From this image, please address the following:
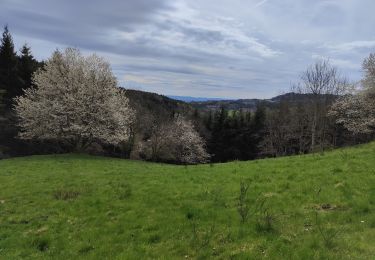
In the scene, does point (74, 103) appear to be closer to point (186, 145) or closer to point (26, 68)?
point (26, 68)

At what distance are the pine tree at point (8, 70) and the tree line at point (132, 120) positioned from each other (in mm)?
143

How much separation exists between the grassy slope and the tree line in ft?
76.1

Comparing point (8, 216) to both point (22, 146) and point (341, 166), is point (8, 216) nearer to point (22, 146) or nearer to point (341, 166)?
point (341, 166)

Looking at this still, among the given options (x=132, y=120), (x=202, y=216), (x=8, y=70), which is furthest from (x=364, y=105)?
(x=8, y=70)

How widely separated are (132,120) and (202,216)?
45351mm

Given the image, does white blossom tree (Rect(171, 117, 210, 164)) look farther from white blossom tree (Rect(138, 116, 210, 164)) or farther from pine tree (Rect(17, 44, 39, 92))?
pine tree (Rect(17, 44, 39, 92))

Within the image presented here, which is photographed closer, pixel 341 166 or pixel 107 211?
pixel 107 211

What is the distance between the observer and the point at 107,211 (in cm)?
1283

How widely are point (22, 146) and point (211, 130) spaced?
4621 cm

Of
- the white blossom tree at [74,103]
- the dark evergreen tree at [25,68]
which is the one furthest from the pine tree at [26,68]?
the white blossom tree at [74,103]

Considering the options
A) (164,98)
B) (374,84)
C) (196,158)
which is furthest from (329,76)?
(164,98)

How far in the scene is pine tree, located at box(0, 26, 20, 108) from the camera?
193ft

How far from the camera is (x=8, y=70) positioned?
5897 centimetres

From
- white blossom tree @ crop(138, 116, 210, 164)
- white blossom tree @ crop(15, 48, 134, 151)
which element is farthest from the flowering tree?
white blossom tree @ crop(15, 48, 134, 151)
